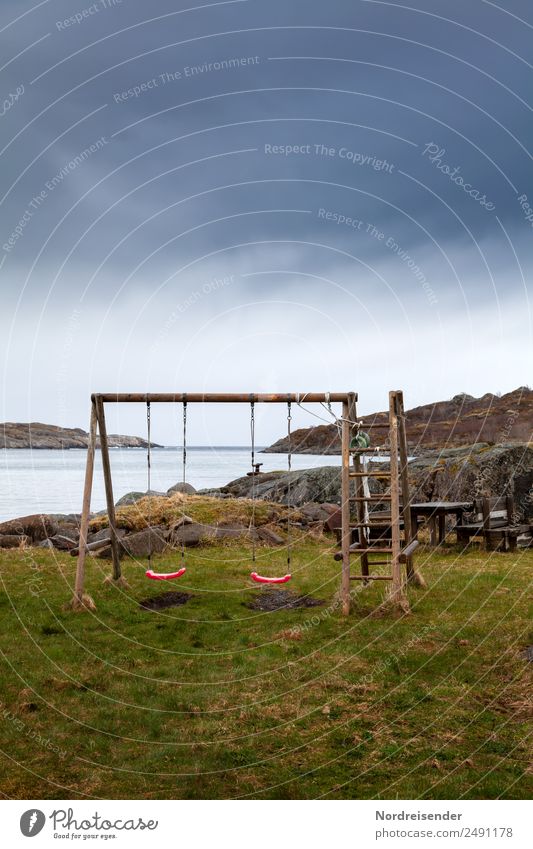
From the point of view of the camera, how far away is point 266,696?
30.6 feet

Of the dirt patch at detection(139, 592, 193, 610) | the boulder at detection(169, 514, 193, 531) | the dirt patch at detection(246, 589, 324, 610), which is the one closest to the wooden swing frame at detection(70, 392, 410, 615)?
the dirt patch at detection(139, 592, 193, 610)

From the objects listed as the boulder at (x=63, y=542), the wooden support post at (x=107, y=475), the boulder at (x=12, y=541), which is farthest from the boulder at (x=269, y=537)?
the boulder at (x=12, y=541)

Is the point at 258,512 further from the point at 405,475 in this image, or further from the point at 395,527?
the point at 395,527

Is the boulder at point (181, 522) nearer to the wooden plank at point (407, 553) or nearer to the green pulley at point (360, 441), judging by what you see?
the wooden plank at point (407, 553)

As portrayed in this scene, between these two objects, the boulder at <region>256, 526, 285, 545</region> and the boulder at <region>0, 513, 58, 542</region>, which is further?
the boulder at <region>0, 513, 58, 542</region>

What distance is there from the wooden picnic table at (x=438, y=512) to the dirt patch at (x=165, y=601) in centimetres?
738

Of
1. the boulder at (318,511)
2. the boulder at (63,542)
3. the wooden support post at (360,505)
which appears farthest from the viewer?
the boulder at (318,511)

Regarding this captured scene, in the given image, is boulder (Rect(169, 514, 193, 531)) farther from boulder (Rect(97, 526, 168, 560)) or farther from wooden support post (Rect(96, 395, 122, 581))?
wooden support post (Rect(96, 395, 122, 581))

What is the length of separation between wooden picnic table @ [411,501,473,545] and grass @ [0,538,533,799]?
3.96 metres

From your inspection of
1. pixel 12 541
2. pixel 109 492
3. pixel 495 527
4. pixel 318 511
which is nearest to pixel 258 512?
pixel 318 511

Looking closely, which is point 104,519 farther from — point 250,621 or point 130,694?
point 130,694

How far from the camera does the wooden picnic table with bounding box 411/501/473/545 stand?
19453 millimetres

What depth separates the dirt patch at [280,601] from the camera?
14469 mm
